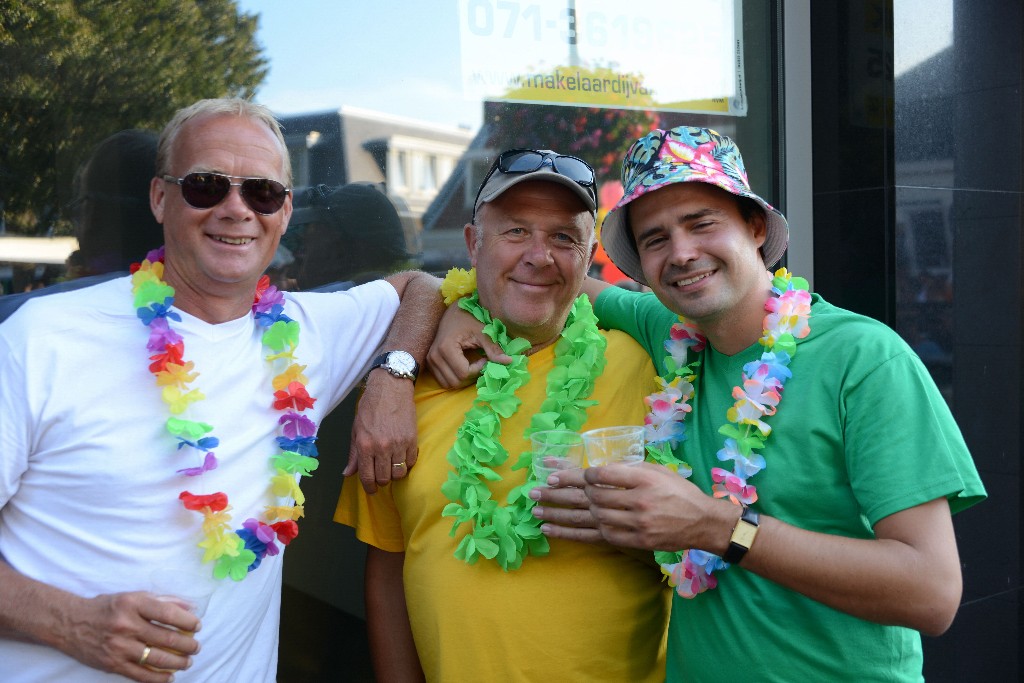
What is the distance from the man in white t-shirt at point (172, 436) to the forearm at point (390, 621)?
312 mm

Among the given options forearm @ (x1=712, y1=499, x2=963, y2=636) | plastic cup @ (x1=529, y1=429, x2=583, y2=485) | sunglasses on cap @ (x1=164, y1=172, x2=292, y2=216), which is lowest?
forearm @ (x1=712, y1=499, x2=963, y2=636)

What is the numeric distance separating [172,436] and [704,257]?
4.15ft

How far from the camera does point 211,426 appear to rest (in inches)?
81.7

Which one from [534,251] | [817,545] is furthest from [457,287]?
[817,545]

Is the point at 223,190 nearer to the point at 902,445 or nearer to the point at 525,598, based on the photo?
the point at 525,598

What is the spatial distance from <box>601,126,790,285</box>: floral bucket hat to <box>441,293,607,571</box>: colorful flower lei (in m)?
0.33

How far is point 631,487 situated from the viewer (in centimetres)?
183

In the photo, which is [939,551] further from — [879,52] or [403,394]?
[879,52]

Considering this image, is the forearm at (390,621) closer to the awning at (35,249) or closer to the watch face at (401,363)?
the watch face at (401,363)

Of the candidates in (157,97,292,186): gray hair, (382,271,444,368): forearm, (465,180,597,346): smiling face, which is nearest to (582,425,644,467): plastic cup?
(465,180,597,346): smiling face

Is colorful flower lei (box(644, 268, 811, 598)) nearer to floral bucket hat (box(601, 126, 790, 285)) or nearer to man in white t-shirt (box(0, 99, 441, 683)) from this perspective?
floral bucket hat (box(601, 126, 790, 285))

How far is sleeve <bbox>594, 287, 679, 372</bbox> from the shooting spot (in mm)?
2428

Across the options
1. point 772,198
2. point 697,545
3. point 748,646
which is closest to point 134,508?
point 697,545

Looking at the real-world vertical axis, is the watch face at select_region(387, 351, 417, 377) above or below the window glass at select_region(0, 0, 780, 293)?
below
